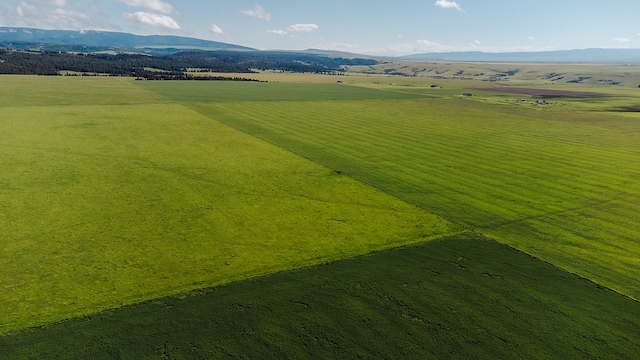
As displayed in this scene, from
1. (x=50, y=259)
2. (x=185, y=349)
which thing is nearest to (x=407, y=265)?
(x=185, y=349)

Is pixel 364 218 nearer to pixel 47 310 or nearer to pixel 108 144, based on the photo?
pixel 47 310

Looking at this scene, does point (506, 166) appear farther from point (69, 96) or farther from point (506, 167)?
point (69, 96)

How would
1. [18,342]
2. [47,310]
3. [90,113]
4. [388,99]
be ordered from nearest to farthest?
[18,342] < [47,310] < [90,113] < [388,99]

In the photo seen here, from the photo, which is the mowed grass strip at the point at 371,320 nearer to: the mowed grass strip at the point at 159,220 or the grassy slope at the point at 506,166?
the mowed grass strip at the point at 159,220

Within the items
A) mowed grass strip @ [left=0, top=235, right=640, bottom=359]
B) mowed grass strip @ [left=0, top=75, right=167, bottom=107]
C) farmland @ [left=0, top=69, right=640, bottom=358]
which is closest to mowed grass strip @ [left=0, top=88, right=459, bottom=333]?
farmland @ [left=0, top=69, right=640, bottom=358]

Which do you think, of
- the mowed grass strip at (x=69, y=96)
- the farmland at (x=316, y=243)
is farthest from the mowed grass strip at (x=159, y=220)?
the mowed grass strip at (x=69, y=96)

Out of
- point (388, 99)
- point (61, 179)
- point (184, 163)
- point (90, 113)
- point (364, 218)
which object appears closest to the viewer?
point (364, 218)
